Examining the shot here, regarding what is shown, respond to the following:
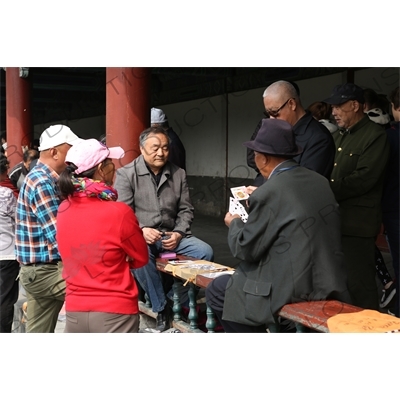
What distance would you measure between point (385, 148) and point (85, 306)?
2.25 metres

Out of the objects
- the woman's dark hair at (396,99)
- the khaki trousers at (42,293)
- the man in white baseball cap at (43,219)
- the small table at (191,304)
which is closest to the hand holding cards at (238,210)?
the small table at (191,304)

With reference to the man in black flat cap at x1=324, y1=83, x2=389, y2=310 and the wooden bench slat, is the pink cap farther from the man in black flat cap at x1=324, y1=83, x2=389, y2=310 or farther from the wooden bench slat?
the man in black flat cap at x1=324, y1=83, x2=389, y2=310

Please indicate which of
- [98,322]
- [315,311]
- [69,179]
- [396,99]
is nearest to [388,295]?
[396,99]

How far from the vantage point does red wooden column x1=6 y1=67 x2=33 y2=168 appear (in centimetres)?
1015

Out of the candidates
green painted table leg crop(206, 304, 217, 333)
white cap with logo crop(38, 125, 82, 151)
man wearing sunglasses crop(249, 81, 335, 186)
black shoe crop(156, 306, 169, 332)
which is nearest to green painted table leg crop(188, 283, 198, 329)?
green painted table leg crop(206, 304, 217, 333)

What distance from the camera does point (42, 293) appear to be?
12.0ft

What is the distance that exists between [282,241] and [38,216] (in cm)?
149

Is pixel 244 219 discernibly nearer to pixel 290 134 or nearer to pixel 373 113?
pixel 290 134

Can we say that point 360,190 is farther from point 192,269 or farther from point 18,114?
point 18,114

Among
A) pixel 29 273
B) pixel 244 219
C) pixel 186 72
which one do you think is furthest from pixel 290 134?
pixel 186 72

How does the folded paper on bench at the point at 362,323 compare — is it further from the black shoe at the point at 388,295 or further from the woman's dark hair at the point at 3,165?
the woman's dark hair at the point at 3,165

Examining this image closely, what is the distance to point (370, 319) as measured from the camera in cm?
262

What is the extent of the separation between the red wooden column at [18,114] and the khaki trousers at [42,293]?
673 centimetres

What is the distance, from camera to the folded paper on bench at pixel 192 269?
3.75 m
